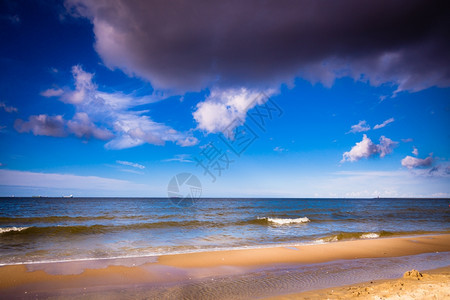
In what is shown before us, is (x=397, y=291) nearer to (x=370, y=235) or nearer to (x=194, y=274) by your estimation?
(x=194, y=274)

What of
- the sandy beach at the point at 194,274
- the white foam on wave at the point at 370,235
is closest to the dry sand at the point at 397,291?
the sandy beach at the point at 194,274

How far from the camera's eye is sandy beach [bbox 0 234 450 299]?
5852 millimetres

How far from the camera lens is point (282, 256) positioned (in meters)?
9.69

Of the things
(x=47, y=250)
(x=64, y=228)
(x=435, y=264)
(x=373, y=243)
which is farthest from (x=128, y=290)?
(x=64, y=228)

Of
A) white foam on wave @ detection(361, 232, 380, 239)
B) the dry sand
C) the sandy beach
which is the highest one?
the dry sand

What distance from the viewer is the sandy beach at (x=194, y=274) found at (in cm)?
585

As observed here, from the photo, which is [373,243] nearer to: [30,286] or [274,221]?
[274,221]

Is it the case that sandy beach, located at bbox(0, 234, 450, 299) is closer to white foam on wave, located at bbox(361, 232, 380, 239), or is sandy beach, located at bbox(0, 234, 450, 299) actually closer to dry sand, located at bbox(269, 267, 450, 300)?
dry sand, located at bbox(269, 267, 450, 300)

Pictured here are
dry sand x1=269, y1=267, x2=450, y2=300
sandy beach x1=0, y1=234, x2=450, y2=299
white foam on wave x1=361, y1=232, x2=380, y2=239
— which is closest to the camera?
dry sand x1=269, y1=267, x2=450, y2=300

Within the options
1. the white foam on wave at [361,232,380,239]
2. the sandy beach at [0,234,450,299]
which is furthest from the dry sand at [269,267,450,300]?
the white foam on wave at [361,232,380,239]

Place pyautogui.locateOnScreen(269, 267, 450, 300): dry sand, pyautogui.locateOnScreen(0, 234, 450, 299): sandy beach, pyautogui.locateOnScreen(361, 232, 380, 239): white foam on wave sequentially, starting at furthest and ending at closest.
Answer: pyautogui.locateOnScreen(361, 232, 380, 239): white foam on wave < pyautogui.locateOnScreen(0, 234, 450, 299): sandy beach < pyautogui.locateOnScreen(269, 267, 450, 300): dry sand

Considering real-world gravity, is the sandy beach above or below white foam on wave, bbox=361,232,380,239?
above

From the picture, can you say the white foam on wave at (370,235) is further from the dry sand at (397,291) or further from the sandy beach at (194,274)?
the dry sand at (397,291)

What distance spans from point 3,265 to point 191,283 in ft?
23.6
